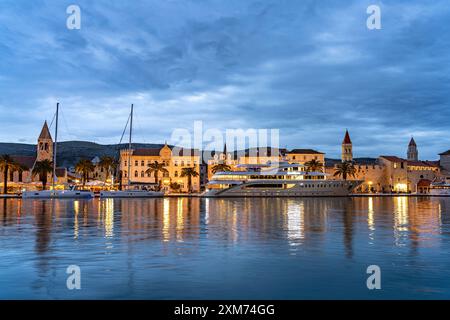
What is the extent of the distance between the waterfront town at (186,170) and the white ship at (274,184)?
33.4 ft

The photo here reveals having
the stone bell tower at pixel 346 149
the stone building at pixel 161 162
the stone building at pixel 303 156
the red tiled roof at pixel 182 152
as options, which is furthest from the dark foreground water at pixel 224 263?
the stone bell tower at pixel 346 149

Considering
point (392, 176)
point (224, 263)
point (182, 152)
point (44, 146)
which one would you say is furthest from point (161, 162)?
point (224, 263)

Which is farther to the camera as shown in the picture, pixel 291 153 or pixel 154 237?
pixel 291 153

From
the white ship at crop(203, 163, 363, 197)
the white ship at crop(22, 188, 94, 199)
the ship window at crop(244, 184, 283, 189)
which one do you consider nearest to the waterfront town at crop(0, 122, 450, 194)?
the white ship at crop(203, 163, 363, 197)

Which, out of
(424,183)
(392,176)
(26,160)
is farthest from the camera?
(392,176)

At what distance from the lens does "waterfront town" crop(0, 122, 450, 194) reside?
100125 millimetres

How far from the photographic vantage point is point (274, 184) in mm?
84938

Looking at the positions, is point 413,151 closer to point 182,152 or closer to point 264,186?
point 182,152

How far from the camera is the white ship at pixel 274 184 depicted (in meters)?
84.7

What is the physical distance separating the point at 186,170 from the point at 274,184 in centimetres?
2392

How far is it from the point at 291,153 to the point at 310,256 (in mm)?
112247
